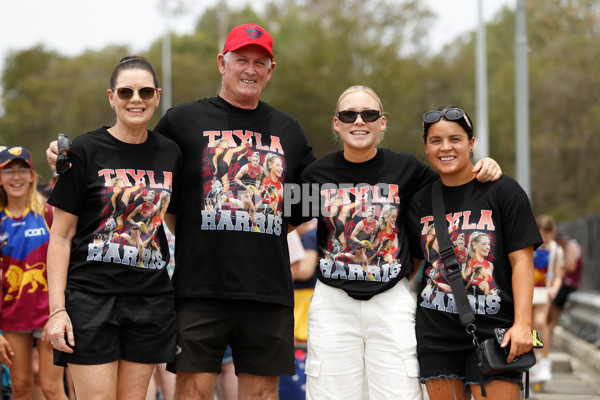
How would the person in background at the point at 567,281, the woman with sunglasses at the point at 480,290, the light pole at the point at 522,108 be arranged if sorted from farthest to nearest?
the light pole at the point at 522,108, the person in background at the point at 567,281, the woman with sunglasses at the point at 480,290

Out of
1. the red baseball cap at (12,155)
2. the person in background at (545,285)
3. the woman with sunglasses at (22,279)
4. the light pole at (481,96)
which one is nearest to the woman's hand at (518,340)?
the woman with sunglasses at (22,279)

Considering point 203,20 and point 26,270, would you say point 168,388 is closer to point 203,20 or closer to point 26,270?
point 26,270

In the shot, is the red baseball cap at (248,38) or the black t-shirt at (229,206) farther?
the red baseball cap at (248,38)

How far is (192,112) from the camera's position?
461 centimetres

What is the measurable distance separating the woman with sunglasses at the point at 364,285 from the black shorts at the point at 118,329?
2.90ft

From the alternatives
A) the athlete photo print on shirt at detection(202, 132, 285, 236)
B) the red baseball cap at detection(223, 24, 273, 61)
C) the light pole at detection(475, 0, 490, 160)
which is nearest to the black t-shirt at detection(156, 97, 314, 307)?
the athlete photo print on shirt at detection(202, 132, 285, 236)

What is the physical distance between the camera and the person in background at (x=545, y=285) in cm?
951

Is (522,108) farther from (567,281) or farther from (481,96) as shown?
(481,96)

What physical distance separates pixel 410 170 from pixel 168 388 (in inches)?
120

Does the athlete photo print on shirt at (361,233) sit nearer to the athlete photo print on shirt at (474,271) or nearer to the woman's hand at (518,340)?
the athlete photo print on shirt at (474,271)

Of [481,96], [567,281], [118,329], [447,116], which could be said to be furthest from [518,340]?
[481,96]

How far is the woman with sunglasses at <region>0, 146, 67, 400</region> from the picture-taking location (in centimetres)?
579

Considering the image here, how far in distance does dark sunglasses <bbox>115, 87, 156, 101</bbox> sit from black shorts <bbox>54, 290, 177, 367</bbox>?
43.1 inches

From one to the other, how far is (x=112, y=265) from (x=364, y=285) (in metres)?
1.41
